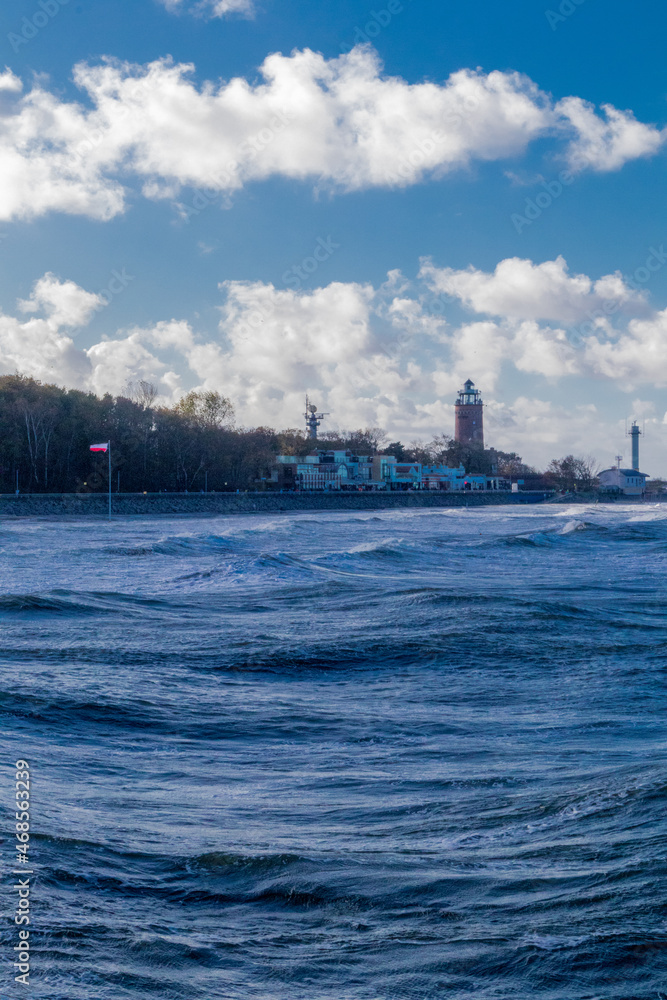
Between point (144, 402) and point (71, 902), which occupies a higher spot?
point (144, 402)

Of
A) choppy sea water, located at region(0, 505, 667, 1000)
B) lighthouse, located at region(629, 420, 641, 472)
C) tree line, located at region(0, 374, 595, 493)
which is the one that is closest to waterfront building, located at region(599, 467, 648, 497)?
lighthouse, located at region(629, 420, 641, 472)

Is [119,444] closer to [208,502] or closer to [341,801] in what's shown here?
[208,502]

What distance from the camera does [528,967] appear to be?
3242mm

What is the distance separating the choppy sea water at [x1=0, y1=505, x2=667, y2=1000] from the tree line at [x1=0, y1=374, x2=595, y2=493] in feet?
191

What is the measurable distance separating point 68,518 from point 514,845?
174 feet

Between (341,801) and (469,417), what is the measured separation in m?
130

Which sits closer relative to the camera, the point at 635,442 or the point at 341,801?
the point at 341,801

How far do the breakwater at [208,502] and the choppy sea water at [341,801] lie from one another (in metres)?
48.3

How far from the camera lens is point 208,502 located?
70.6 metres

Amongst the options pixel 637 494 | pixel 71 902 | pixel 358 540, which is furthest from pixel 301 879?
pixel 637 494

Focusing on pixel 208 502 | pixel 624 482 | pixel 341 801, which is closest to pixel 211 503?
pixel 208 502

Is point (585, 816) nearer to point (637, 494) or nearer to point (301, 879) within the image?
point (301, 879)

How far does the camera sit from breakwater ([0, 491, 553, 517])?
58.7 m

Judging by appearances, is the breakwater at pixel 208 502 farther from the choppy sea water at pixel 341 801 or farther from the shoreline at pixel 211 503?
the choppy sea water at pixel 341 801
